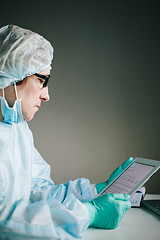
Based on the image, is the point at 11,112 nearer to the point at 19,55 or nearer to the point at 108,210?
the point at 19,55

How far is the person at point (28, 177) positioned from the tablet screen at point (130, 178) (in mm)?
76

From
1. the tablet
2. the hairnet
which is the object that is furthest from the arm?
the hairnet

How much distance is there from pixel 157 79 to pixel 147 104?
0.67 feet

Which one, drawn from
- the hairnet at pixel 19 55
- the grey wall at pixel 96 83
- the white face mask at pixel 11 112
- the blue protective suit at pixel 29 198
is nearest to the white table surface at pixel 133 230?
the blue protective suit at pixel 29 198

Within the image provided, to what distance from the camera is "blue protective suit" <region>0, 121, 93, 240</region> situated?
0.66m

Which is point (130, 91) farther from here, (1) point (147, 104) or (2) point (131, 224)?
(2) point (131, 224)

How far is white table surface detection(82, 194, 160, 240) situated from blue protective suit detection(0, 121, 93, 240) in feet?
0.47

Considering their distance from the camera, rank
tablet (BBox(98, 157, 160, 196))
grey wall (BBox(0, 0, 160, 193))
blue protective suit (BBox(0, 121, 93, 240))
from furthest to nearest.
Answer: grey wall (BBox(0, 0, 160, 193)), tablet (BBox(98, 157, 160, 196)), blue protective suit (BBox(0, 121, 93, 240))

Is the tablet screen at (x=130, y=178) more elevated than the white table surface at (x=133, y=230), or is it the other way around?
the tablet screen at (x=130, y=178)

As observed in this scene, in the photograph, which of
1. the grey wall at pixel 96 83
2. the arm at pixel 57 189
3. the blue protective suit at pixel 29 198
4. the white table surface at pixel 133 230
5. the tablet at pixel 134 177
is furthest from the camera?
the grey wall at pixel 96 83

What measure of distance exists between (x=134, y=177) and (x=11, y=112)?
1.88ft

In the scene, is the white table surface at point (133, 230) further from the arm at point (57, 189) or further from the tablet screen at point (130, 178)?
the arm at point (57, 189)

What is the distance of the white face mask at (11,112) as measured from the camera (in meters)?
1.03

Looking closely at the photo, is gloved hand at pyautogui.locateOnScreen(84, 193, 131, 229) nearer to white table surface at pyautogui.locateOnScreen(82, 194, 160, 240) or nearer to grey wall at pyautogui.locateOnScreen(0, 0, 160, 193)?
white table surface at pyautogui.locateOnScreen(82, 194, 160, 240)
